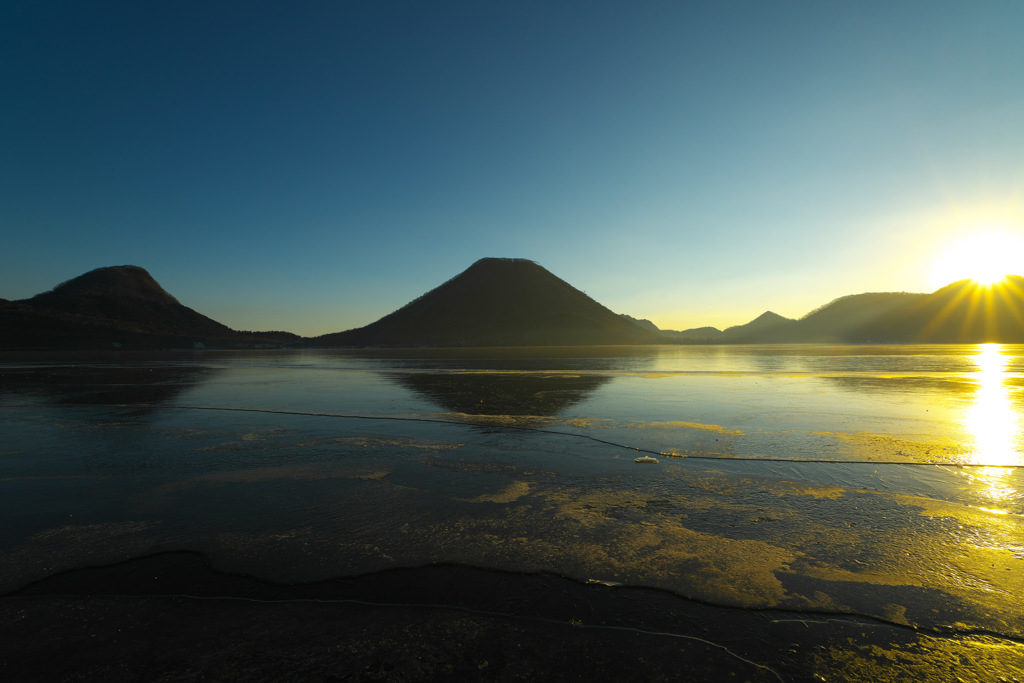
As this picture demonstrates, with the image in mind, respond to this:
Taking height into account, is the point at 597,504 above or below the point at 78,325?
below

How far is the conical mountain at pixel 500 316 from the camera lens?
159 meters

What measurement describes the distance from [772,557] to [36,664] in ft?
17.9

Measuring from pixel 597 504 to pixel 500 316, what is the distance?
6463 inches

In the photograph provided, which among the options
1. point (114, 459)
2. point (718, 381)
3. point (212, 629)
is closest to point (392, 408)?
point (114, 459)

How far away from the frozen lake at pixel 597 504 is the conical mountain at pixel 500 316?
13292cm

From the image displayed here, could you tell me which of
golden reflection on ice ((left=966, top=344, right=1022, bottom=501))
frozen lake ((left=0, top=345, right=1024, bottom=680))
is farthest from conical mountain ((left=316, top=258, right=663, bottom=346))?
frozen lake ((left=0, top=345, right=1024, bottom=680))

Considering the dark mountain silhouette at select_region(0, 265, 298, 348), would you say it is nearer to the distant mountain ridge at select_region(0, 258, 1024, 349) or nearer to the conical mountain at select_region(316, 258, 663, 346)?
the distant mountain ridge at select_region(0, 258, 1024, 349)

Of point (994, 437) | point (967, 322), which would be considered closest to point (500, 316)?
point (994, 437)

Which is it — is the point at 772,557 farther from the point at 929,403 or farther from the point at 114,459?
the point at 929,403

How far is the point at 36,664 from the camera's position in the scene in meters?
2.93

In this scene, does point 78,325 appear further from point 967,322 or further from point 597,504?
point 967,322

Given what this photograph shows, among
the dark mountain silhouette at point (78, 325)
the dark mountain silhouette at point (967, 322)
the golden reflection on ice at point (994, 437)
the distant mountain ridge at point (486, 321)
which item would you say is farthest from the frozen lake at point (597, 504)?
the dark mountain silhouette at point (967, 322)

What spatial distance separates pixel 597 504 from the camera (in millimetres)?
5793

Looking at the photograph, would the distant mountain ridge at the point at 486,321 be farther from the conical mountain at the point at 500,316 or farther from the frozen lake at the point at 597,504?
the frozen lake at the point at 597,504
